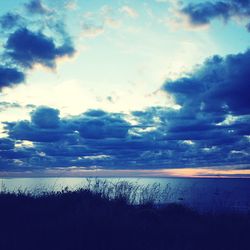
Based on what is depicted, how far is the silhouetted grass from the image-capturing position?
8.68m

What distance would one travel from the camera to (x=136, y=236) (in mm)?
9352

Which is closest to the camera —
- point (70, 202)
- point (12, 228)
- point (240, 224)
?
point (12, 228)

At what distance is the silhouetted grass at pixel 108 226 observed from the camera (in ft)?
28.5

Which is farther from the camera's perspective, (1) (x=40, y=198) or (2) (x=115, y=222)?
(1) (x=40, y=198)

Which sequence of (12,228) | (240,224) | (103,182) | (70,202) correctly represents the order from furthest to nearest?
(103,182)
(70,202)
(240,224)
(12,228)

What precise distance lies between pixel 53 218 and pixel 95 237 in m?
2.88

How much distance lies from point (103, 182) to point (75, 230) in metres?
7.49

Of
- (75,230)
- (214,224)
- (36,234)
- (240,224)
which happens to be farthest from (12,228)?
(240,224)

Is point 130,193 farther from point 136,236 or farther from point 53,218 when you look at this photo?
point 136,236

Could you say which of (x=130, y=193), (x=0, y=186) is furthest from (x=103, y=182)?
(x=0, y=186)

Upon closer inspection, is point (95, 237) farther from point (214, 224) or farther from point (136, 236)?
point (214, 224)

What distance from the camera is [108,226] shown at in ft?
32.1

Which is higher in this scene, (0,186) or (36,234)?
(0,186)

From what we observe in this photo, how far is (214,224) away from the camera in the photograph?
11.0 m
